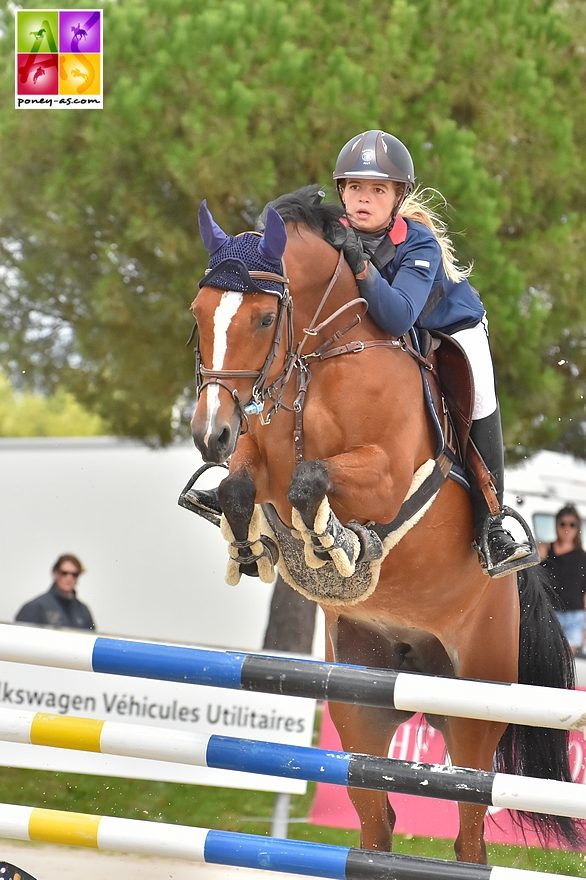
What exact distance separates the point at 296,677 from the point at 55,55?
12.7 ft

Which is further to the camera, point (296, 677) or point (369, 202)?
point (369, 202)

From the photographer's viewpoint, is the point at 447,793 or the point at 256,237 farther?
the point at 256,237

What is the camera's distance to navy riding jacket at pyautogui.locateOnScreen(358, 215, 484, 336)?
3568mm

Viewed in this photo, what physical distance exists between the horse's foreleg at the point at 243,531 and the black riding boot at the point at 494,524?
2.45 feet

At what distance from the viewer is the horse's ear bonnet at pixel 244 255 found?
10.3 feet

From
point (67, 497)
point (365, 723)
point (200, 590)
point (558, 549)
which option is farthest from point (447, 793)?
point (67, 497)

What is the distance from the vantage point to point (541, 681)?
437 centimetres

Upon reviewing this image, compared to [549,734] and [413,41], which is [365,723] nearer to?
[549,734]

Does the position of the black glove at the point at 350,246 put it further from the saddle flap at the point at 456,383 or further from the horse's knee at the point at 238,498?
the horse's knee at the point at 238,498

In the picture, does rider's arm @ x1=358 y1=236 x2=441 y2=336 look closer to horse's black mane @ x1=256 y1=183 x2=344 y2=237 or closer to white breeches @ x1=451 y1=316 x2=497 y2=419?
horse's black mane @ x1=256 y1=183 x2=344 y2=237

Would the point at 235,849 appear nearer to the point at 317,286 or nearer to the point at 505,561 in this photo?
the point at 505,561

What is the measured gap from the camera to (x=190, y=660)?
3098 mm

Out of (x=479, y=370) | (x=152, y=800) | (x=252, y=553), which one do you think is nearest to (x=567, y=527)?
(x=479, y=370)

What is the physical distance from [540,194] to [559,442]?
1.97m
